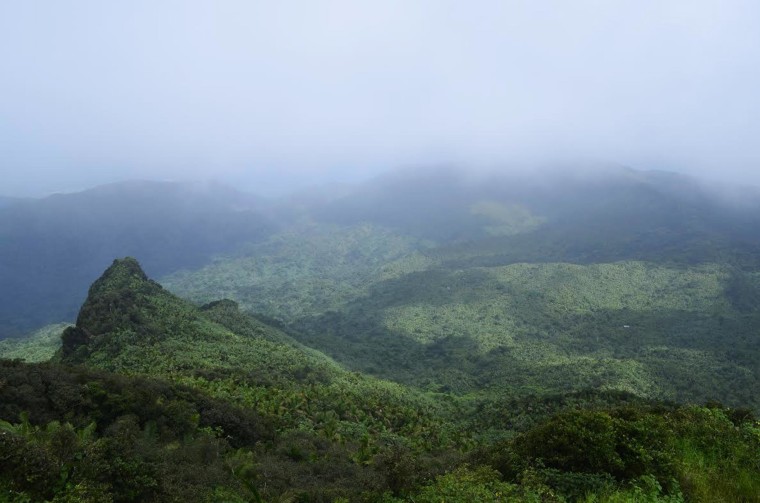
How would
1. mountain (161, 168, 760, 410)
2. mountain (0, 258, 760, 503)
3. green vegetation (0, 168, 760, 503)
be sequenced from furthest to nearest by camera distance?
1. mountain (161, 168, 760, 410)
2. green vegetation (0, 168, 760, 503)
3. mountain (0, 258, 760, 503)

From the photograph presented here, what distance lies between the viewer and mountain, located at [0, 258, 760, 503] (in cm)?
1066

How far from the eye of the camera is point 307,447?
78.9ft

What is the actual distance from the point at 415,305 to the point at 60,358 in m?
100

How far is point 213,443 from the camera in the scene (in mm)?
20312

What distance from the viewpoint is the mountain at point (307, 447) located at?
10.7m

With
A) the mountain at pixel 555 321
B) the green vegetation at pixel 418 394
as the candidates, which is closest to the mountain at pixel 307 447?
the green vegetation at pixel 418 394

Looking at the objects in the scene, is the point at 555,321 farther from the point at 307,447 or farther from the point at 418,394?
the point at 307,447

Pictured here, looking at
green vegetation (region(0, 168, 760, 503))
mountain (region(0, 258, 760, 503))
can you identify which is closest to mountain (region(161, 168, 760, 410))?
green vegetation (region(0, 168, 760, 503))

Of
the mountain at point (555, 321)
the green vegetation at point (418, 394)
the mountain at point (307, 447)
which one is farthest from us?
the mountain at point (555, 321)

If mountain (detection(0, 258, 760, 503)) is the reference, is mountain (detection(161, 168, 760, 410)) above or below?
below

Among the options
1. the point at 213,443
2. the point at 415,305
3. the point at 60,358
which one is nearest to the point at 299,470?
the point at 213,443

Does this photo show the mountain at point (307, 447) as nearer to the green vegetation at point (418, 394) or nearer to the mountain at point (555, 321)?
the green vegetation at point (418, 394)

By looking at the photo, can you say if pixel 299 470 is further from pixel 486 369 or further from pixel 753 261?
pixel 753 261

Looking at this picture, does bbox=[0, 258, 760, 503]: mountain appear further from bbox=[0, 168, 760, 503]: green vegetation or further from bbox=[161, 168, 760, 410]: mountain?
bbox=[161, 168, 760, 410]: mountain
